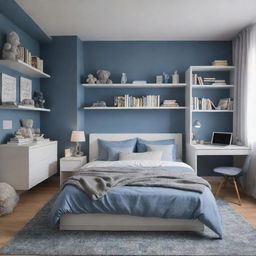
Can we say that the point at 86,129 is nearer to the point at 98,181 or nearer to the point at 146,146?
the point at 146,146

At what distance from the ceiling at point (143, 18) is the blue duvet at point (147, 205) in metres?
2.43

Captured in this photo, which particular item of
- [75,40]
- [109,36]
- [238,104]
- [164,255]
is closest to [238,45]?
[238,104]

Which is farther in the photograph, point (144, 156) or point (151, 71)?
point (151, 71)

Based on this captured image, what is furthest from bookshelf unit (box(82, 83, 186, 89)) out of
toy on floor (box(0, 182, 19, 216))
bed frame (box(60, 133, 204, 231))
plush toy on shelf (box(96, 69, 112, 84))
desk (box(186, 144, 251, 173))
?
bed frame (box(60, 133, 204, 231))

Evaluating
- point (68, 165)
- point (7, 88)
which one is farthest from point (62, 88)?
point (68, 165)

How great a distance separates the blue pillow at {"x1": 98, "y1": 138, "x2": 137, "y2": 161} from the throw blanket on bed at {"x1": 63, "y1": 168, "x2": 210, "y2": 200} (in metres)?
1.15

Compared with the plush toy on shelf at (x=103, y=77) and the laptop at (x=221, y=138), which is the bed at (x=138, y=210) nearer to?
the laptop at (x=221, y=138)

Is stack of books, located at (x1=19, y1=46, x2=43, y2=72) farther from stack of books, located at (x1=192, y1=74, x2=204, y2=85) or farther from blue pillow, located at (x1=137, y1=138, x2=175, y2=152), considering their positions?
stack of books, located at (x1=192, y1=74, x2=204, y2=85)

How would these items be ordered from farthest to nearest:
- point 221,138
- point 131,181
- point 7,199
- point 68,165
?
1. point 221,138
2. point 68,165
3. point 7,199
4. point 131,181

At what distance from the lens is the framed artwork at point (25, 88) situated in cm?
394

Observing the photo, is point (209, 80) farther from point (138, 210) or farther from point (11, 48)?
point (11, 48)

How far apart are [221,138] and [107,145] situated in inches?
79.9

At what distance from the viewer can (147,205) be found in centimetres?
250

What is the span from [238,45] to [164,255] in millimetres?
3783
